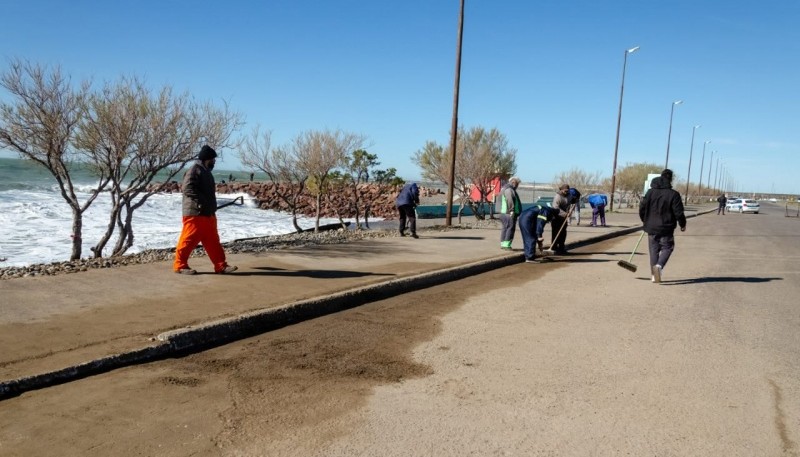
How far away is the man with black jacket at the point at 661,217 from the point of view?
8.95 m

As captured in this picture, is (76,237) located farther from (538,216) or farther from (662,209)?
(662,209)

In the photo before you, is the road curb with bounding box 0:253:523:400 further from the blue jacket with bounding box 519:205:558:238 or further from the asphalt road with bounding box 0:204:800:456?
the blue jacket with bounding box 519:205:558:238

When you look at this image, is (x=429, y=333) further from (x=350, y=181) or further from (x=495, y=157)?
(x=495, y=157)

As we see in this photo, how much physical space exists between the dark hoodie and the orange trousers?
6264mm

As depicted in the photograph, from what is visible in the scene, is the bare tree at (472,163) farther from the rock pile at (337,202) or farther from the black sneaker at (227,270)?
the black sneaker at (227,270)

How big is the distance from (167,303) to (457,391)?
3393mm

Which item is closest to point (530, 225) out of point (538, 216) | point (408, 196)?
point (538, 216)

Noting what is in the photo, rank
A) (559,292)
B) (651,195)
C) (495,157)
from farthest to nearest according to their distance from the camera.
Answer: (495,157)
(651,195)
(559,292)

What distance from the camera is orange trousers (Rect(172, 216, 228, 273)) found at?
743 cm

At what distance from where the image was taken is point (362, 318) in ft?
21.2

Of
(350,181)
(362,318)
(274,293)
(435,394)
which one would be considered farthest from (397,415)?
(350,181)

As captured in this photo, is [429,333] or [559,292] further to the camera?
[559,292]

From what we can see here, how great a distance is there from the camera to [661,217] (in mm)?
9000

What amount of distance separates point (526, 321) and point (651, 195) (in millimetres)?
4004
